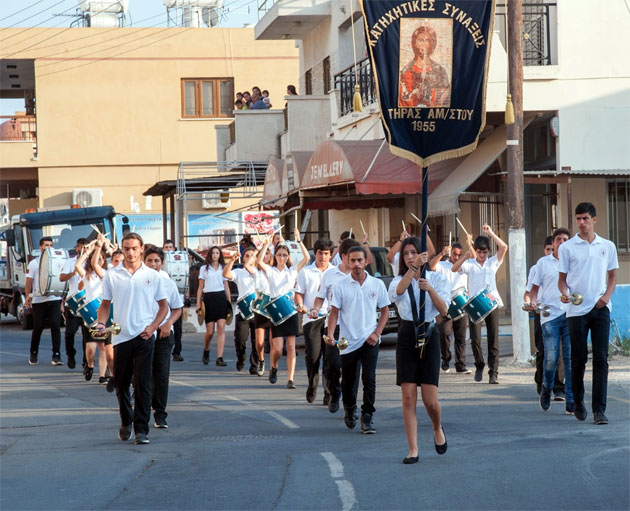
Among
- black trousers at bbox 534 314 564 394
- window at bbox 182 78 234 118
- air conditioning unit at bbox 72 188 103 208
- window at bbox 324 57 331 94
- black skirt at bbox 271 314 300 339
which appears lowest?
black trousers at bbox 534 314 564 394

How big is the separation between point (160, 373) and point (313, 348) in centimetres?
251

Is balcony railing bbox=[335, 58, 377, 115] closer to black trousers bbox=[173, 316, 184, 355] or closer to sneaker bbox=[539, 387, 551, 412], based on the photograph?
black trousers bbox=[173, 316, 184, 355]

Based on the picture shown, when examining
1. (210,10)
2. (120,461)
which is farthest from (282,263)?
(210,10)

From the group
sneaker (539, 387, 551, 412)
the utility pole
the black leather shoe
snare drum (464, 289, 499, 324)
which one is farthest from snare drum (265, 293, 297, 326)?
the black leather shoe

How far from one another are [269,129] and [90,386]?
18.6m

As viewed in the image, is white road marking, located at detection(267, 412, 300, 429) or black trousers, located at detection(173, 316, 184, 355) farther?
black trousers, located at detection(173, 316, 184, 355)

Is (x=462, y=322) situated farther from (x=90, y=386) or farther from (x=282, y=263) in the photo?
(x=90, y=386)

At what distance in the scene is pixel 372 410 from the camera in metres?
10.7

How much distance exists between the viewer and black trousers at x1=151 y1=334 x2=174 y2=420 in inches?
436

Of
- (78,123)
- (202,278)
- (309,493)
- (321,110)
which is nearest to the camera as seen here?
A: (309,493)

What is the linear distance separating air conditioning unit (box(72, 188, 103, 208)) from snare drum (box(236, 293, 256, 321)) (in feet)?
93.0

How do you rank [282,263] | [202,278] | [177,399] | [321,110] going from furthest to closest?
[321,110] → [202,278] → [282,263] → [177,399]

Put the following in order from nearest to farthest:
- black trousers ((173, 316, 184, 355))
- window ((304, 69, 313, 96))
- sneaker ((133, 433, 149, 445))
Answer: sneaker ((133, 433, 149, 445)), black trousers ((173, 316, 184, 355)), window ((304, 69, 313, 96))

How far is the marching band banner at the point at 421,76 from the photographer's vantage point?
37.3 feet
